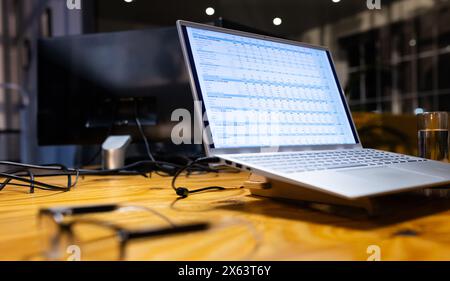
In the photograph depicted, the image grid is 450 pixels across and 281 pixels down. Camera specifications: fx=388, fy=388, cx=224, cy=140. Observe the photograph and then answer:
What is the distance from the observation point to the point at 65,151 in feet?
6.38

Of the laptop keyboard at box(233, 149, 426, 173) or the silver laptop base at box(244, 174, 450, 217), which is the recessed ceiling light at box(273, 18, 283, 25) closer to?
the laptop keyboard at box(233, 149, 426, 173)

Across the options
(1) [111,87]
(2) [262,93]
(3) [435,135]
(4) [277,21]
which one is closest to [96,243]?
(2) [262,93]

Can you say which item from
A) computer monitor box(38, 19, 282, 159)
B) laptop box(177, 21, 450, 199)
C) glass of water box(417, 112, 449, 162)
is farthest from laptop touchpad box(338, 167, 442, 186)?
computer monitor box(38, 19, 282, 159)

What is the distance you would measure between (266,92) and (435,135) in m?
0.39

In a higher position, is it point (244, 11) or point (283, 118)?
point (244, 11)

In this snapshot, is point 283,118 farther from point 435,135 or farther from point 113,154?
point 113,154

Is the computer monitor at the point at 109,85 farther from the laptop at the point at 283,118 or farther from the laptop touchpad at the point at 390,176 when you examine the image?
the laptop touchpad at the point at 390,176

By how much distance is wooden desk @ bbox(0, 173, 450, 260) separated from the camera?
1.16ft

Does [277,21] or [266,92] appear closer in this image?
[266,92]

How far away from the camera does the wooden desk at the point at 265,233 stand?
13.9 inches

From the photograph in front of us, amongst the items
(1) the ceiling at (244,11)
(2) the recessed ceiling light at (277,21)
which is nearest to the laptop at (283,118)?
(1) the ceiling at (244,11)

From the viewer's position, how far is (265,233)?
0.42 meters

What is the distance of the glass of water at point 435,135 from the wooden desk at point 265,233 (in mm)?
321
